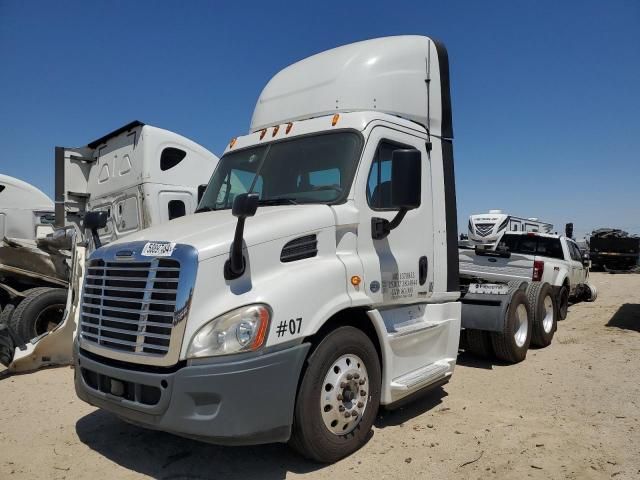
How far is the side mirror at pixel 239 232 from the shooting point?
312cm

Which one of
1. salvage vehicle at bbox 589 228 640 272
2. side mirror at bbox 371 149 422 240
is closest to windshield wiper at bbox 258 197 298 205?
side mirror at bbox 371 149 422 240

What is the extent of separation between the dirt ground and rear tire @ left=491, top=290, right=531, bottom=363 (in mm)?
559

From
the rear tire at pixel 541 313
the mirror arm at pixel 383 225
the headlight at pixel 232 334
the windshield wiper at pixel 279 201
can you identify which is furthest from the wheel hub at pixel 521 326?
the headlight at pixel 232 334

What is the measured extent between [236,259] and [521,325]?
5.86 m

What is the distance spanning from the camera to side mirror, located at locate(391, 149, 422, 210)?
390cm

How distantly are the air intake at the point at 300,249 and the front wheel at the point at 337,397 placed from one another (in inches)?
24.8

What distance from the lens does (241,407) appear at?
3.10 m

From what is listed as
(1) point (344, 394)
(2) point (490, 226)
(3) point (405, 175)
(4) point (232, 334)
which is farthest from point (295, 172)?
(2) point (490, 226)

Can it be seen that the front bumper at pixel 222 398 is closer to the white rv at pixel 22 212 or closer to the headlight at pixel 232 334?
the headlight at pixel 232 334

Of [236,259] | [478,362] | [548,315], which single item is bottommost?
[478,362]

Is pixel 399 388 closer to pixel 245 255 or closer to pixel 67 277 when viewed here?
pixel 245 255

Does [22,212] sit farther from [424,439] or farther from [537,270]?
[537,270]

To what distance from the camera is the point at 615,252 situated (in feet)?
92.5

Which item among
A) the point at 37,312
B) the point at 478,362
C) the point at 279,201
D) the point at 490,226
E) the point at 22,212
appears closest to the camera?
the point at 279,201
